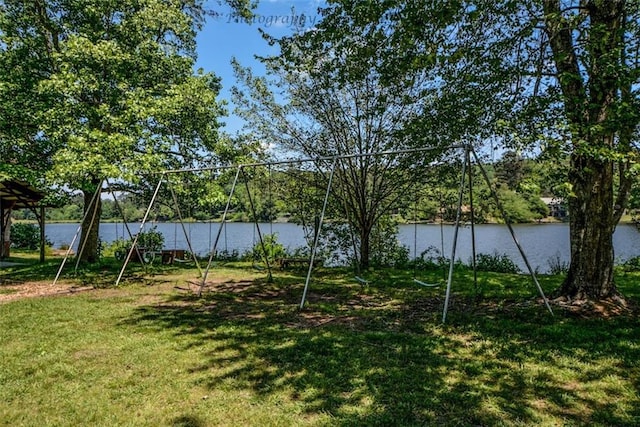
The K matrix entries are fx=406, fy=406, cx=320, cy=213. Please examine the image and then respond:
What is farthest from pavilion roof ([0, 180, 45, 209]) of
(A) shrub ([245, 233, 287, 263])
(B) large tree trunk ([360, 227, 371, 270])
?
(B) large tree trunk ([360, 227, 371, 270])

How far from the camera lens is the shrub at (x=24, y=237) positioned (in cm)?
1908

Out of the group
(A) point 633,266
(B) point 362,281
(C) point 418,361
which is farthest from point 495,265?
(C) point 418,361

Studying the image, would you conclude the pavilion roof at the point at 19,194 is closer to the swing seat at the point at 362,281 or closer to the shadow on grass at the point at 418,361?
the shadow on grass at the point at 418,361

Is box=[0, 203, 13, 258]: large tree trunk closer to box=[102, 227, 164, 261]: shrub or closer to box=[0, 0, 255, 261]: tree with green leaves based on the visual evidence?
box=[102, 227, 164, 261]: shrub

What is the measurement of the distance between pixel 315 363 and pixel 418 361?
1.04 m

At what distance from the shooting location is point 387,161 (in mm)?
10844

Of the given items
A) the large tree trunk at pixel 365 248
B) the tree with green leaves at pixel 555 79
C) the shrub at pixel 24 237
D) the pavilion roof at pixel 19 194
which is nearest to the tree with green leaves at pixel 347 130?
the large tree trunk at pixel 365 248

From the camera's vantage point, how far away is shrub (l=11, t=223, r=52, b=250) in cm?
1908

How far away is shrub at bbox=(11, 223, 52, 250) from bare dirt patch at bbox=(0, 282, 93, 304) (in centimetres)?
1198

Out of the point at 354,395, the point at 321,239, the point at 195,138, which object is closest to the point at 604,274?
the point at 354,395

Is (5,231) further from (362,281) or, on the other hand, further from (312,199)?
(362,281)

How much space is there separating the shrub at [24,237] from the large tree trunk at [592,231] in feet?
70.3

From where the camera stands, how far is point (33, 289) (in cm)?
849

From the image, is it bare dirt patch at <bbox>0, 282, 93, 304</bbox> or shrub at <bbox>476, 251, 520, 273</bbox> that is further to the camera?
shrub at <bbox>476, 251, 520, 273</bbox>
